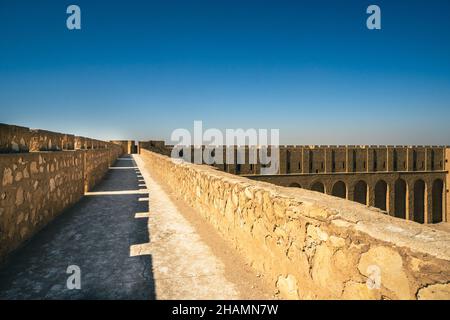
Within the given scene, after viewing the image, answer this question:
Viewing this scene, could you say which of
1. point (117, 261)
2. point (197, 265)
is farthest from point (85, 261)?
point (197, 265)

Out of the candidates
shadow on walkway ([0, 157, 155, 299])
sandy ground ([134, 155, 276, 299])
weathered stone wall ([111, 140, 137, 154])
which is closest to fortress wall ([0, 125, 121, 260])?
shadow on walkway ([0, 157, 155, 299])

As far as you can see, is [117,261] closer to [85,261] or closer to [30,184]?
[85,261]

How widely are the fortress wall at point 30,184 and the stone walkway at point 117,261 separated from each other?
222mm

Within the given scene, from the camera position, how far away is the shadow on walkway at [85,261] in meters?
2.49

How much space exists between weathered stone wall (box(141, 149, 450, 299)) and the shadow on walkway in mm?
1211

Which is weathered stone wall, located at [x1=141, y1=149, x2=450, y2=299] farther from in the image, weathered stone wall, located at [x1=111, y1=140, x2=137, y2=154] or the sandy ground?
weathered stone wall, located at [x1=111, y1=140, x2=137, y2=154]

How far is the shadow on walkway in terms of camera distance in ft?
8.16

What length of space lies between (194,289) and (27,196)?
2828 mm

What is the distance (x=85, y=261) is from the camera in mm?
3160

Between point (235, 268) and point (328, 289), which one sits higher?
point (328, 289)

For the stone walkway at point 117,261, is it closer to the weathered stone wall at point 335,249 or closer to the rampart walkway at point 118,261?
the rampart walkway at point 118,261

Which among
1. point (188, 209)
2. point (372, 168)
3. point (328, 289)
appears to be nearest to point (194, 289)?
point (328, 289)

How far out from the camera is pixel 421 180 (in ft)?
105
